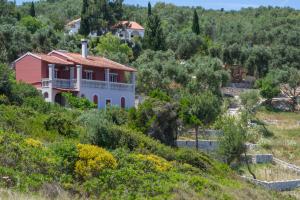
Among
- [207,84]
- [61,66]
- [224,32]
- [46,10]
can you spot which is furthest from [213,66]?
[46,10]

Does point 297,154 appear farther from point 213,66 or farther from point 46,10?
point 46,10

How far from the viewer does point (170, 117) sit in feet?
129

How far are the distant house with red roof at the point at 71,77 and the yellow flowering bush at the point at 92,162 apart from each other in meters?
21.7

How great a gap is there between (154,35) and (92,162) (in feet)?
187

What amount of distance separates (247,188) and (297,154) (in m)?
21.0

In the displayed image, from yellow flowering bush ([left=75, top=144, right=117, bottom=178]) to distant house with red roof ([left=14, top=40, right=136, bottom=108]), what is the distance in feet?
71.2

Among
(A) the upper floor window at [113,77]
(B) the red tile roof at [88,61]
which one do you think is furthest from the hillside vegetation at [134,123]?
(B) the red tile roof at [88,61]

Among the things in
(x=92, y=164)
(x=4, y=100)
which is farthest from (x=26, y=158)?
(x=4, y=100)

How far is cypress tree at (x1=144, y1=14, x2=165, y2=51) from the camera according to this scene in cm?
7962

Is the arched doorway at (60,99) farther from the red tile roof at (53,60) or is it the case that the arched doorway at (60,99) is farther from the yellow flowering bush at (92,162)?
the yellow flowering bush at (92,162)

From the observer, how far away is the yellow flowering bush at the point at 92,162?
24.2 m

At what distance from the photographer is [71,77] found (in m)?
49.0

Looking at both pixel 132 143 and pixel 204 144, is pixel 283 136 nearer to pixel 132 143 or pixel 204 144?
pixel 204 144

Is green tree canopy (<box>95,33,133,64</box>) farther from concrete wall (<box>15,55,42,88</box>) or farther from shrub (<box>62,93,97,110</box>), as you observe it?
shrub (<box>62,93,97,110</box>)
